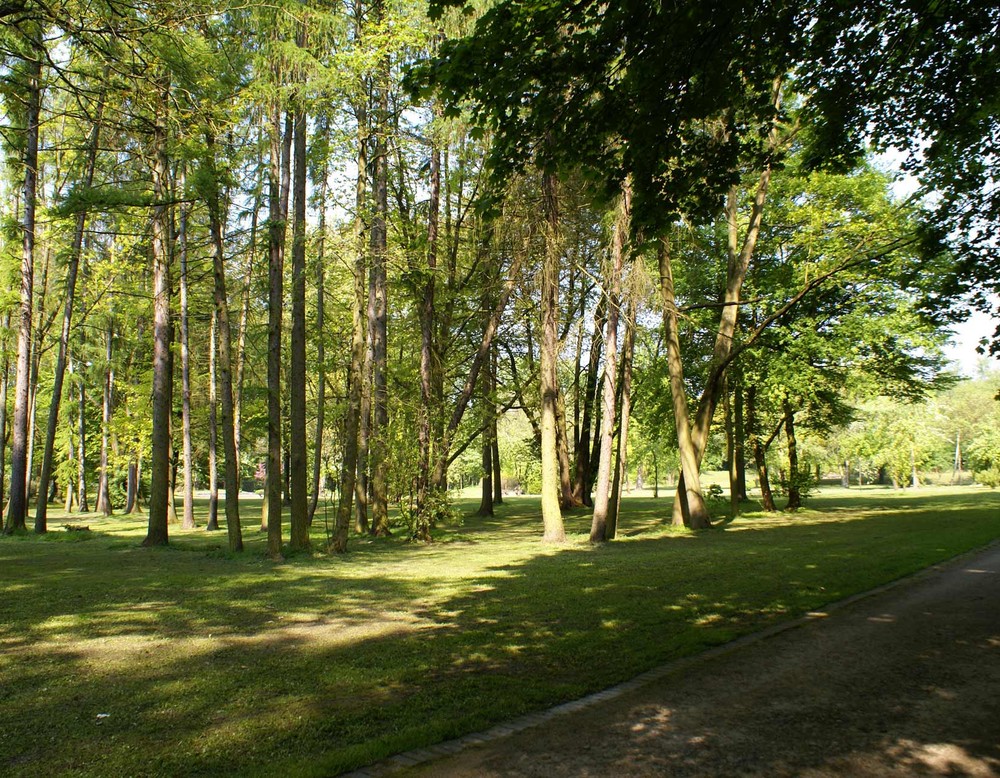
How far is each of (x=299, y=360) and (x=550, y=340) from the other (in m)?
5.63

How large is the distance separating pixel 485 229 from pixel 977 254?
1223cm

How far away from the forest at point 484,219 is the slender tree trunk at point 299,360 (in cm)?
8

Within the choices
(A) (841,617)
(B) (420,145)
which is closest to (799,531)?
(A) (841,617)

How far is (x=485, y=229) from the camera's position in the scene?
2048 centimetres

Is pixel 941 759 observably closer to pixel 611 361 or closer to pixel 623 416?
pixel 611 361

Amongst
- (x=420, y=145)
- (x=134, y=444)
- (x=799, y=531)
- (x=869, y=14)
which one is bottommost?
(x=799, y=531)

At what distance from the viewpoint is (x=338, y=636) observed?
7.06 metres

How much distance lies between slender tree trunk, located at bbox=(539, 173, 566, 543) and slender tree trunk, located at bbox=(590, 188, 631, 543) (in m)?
1.04

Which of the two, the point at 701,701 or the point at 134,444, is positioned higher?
the point at 134,444

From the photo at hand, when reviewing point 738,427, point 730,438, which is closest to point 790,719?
point 730,438

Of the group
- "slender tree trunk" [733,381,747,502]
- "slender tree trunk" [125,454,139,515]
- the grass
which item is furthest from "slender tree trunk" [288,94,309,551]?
"slender tree trunk" [125,454,139,515]

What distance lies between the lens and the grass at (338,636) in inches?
167

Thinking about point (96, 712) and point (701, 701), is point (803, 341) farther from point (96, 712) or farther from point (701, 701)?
point (96, 712)

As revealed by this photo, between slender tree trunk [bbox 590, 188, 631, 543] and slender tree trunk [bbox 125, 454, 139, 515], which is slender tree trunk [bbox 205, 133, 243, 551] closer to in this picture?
slender tree trunk [bbox 590, 188, 631, 543]
